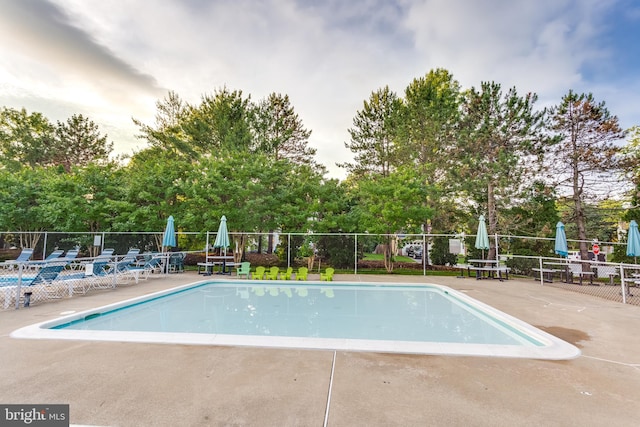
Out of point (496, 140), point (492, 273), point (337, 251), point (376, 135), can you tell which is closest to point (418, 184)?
point (496, 140)

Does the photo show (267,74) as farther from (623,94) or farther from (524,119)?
(623,94)

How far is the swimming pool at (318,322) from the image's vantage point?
171 inches

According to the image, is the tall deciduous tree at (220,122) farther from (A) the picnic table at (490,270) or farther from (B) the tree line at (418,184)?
(A) the picnic table at (490,270)

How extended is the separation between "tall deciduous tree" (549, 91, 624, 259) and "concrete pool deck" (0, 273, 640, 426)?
46.8 feet

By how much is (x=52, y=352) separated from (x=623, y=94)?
22.2 metres

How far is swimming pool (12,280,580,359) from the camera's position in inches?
171

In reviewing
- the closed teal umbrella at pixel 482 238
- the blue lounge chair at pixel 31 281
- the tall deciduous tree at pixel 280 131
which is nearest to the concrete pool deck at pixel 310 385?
the blue lounge chair at pixel 31 281

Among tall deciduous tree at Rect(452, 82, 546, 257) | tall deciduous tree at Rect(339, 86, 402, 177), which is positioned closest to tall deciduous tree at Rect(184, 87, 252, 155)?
tall deciduous tree at Rect(339, 86, 402, 177)

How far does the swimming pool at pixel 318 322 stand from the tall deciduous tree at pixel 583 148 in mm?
11002

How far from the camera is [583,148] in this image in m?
15.2

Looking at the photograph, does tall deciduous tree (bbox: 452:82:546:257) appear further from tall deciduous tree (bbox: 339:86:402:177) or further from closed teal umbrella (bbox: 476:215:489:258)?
tall deciduous tree (bbox: 339:86:402:177)

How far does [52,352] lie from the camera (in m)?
3.86

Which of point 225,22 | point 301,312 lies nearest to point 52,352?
point 301,312

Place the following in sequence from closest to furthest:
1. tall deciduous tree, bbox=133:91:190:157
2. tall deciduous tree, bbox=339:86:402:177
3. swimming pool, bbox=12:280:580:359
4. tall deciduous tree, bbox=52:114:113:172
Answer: swimming pool, bbox=12:280:580:359, tall deciduous tree, bbox=339:86:402:177, tall deciduous tree, bbox=133:91:190:157, tall deciduous tree, bbox=52:114:113:172
